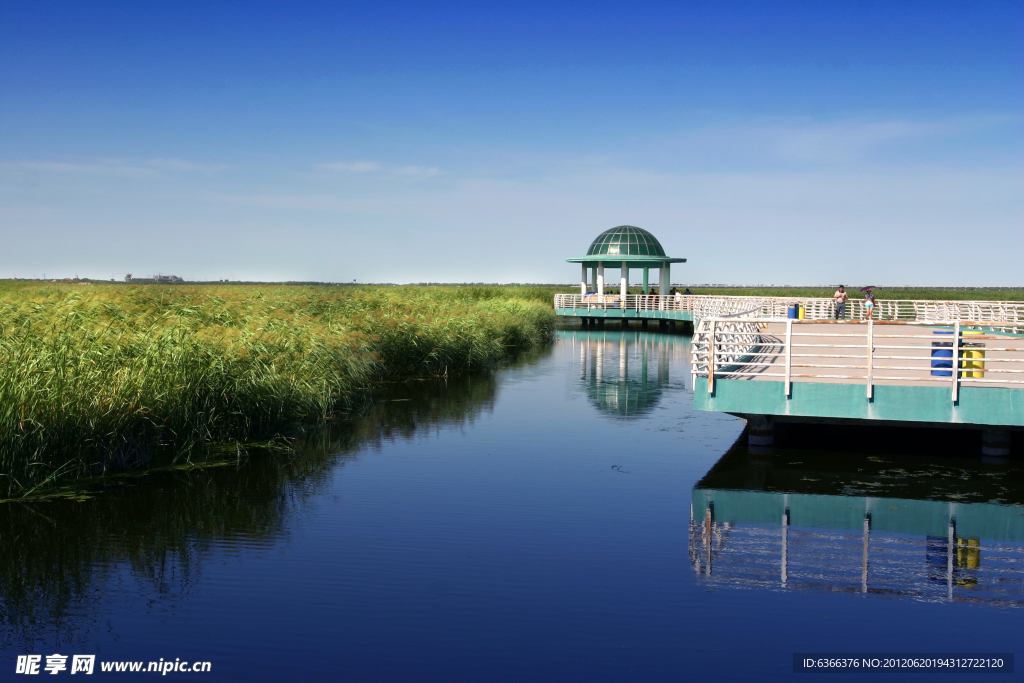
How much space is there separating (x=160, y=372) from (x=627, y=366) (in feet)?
60.7

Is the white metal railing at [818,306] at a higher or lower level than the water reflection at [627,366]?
higher

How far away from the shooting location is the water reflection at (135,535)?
7121 mm

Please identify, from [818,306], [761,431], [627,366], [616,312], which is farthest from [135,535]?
[616,312]

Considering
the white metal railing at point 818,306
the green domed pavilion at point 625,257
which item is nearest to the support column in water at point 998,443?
the white metal railing at point 818,306

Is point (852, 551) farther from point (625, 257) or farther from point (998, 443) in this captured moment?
point (625, 257)

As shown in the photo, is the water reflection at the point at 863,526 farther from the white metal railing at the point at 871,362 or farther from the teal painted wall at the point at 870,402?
the white metal railing at the point at 871,362

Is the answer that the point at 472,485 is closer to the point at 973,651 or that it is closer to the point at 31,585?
the point at 31,585

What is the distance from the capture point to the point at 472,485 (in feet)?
37.8

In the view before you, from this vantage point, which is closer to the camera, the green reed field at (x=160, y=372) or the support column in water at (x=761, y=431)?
→ the green reed field at (x=160, y=372)

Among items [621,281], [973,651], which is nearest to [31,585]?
[973,651]

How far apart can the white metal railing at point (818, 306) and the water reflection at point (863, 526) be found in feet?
26.9

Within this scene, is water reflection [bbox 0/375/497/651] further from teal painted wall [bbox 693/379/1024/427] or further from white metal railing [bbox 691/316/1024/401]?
teal painted wall [bbox 693/379/1024/427]

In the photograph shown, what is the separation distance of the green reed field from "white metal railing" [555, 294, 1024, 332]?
11704 millimetres

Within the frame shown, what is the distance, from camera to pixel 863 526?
980cm
